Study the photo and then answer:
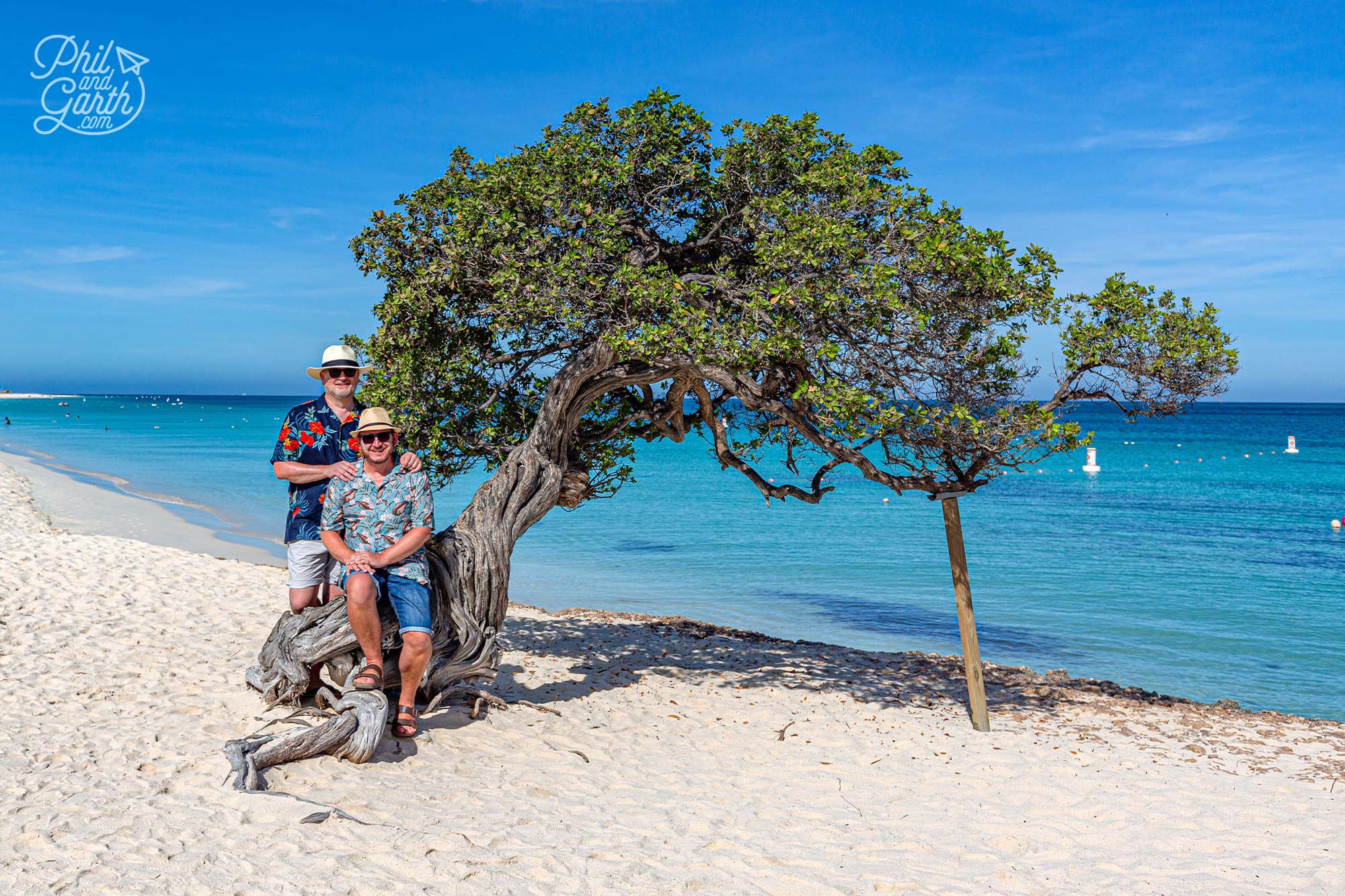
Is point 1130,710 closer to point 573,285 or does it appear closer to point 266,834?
point 573,285

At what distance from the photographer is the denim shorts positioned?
606 centimetres

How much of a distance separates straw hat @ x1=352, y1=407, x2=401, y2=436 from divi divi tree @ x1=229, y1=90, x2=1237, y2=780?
4.40ft

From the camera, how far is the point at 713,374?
742 cm

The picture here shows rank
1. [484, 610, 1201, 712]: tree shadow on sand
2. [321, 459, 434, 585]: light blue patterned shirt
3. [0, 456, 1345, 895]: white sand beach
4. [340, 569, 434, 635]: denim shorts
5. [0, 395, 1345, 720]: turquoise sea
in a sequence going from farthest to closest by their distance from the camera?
[0, 395, 1345, 720]: turquoise sea, [484, 610, 1201, 712]: tree shadow on sand, [340, 569, 434, 635]: denim shorts, [321, 459, 434, 585]: light blue patterned shirt, [0, 456, 1345, 895]: white sand beach

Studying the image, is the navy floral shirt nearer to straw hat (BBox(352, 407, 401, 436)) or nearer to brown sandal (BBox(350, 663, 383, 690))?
straw hat (BBox(352, 407, 401, 436))

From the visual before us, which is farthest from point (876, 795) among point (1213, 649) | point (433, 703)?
point (1213, 649)

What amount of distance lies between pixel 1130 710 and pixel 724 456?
4917mm

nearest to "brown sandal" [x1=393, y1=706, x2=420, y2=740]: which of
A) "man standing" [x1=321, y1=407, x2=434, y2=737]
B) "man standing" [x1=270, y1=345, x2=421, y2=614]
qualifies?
"man standing" [x1=321, y1=407, x2=434, y2=737]

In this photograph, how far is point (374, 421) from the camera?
232 inches

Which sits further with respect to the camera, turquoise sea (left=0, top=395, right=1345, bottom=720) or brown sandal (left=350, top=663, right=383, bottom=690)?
turquoise sea (left=0, top=395, right=1345, bottom=720)

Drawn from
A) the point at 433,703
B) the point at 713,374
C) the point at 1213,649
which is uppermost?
the point at 713,374

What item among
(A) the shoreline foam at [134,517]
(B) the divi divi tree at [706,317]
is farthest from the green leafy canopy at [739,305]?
(A) the shoreline foam at [134,517]

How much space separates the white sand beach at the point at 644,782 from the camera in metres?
4.43

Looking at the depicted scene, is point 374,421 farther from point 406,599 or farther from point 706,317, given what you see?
point 706,317
